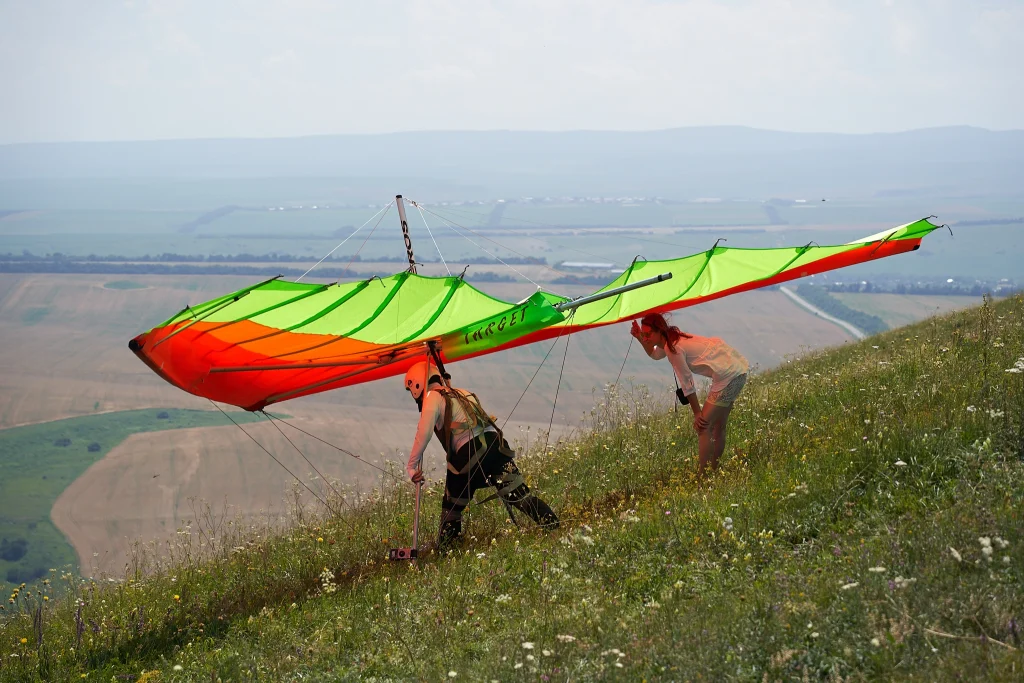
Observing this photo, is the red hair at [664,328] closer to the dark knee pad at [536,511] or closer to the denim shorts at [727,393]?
the denim shorts at [727,393]

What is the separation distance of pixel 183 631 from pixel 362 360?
2834 mm

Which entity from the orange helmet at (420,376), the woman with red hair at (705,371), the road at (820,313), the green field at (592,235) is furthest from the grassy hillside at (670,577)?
the green field at (592,235)

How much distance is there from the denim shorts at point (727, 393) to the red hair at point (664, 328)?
0.58 meters

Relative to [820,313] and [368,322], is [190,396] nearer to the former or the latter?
[820,313]

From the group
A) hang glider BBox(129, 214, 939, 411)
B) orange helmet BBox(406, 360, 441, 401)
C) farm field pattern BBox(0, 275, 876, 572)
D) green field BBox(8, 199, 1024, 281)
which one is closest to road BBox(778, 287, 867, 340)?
farm field pattern BBox(0, 275, 876, 572)

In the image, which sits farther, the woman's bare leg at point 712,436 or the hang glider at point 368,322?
the woman's bare leg at point 712,436

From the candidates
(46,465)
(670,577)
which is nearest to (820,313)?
(46,465)

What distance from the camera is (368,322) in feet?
27.5

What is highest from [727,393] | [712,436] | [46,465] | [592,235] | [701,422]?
[592,235]

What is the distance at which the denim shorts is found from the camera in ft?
26.8

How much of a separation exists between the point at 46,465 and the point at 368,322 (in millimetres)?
52259

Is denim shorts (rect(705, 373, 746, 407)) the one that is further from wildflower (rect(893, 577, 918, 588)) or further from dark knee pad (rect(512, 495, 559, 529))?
wildflower (rect(893, 577, 918, 588))

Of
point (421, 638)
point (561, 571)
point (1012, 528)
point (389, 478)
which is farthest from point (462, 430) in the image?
point (1012, 528)

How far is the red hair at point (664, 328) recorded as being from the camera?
8.33 metres
